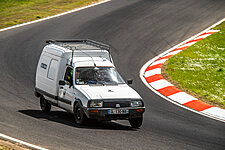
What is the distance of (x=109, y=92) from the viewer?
1255 centimetres

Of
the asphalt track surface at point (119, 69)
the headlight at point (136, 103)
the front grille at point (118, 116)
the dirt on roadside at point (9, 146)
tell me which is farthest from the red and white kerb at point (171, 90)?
the dirt on roadside at point (9, 146)

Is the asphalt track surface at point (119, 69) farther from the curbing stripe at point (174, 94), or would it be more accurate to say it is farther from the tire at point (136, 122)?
the curbing stripe at point (174, 94)

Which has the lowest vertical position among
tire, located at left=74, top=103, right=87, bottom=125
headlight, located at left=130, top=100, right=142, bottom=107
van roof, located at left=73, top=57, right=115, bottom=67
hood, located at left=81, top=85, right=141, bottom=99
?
tire, located at left=74, top=103, right=87, bottom=125

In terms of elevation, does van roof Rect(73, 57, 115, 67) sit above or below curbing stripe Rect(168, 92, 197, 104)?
above

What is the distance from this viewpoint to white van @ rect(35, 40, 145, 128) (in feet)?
40.0

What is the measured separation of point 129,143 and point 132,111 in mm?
1592

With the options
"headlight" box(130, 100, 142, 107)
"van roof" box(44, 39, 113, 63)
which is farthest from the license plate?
"van roof" box(44, 39, 113, 63)

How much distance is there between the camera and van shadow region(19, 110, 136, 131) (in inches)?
495

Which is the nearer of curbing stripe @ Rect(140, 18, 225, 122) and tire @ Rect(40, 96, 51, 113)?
tire @ Rect(40, 96, 51, 113)

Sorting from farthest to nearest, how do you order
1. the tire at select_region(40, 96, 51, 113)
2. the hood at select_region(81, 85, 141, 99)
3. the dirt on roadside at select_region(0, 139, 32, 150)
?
the tire at select_region(40, 96, 51, 113) → the hood at select_region(81, 85, 141, 99) → the dirt on roadside at select_region(0, 139, 32, 150)

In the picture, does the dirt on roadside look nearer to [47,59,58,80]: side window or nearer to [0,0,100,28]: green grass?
[47,59,58,80]: side window

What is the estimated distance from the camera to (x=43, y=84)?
1475 centimetres

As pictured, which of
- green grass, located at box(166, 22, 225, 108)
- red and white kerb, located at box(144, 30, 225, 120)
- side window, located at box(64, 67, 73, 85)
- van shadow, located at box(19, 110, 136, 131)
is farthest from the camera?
green grass, located at box(166, 22, 225, 108)

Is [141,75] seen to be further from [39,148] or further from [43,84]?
[39,148]
